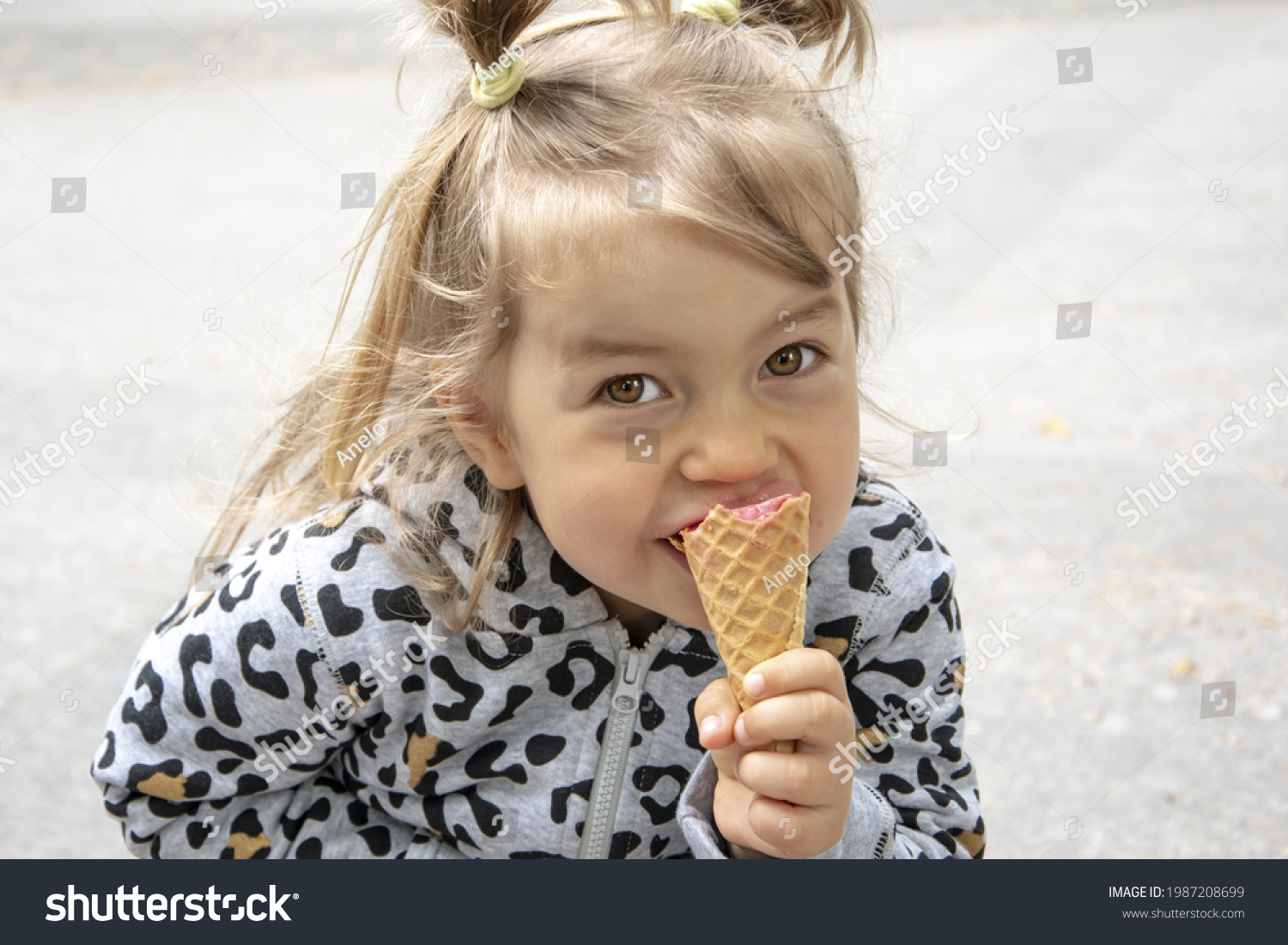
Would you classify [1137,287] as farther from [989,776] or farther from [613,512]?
[613,512]

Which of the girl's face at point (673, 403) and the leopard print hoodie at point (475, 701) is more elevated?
the girl's face at point (673, 403)

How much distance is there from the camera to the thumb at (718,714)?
3.47 feet

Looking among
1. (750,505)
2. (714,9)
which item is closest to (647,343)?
(750,505)

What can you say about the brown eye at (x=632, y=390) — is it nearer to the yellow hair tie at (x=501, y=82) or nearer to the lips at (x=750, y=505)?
the lips at (x=750, y=505)

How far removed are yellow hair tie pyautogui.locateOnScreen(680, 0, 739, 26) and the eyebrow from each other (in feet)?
1.05

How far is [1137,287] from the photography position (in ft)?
11.4

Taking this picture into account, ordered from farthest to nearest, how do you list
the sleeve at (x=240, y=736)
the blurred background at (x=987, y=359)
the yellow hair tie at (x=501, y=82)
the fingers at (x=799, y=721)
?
the blurred background at (x=987, y=359) → the sleeve at (x=240, y=736) → the yellow hair tie at (x=501, y=82) → the fingers at (x=799, y=721)

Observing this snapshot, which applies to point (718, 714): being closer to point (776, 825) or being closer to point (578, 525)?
point (776, 825)

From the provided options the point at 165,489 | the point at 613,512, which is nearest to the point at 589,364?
the point at 613,512

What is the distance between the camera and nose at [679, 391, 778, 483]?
41.2 inches

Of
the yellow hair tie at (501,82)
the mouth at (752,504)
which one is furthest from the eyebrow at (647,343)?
the yellow hair tie at (501,82)

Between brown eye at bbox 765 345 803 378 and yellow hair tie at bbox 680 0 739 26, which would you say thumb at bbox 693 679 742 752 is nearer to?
brown eye at bbox 765 345 803 378

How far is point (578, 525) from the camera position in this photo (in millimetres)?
1122

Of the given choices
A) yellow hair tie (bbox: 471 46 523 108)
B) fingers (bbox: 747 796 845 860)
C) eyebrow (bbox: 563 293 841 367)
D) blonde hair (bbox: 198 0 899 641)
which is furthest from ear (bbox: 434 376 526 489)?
fingers (bbox: 747 796 845 860)
